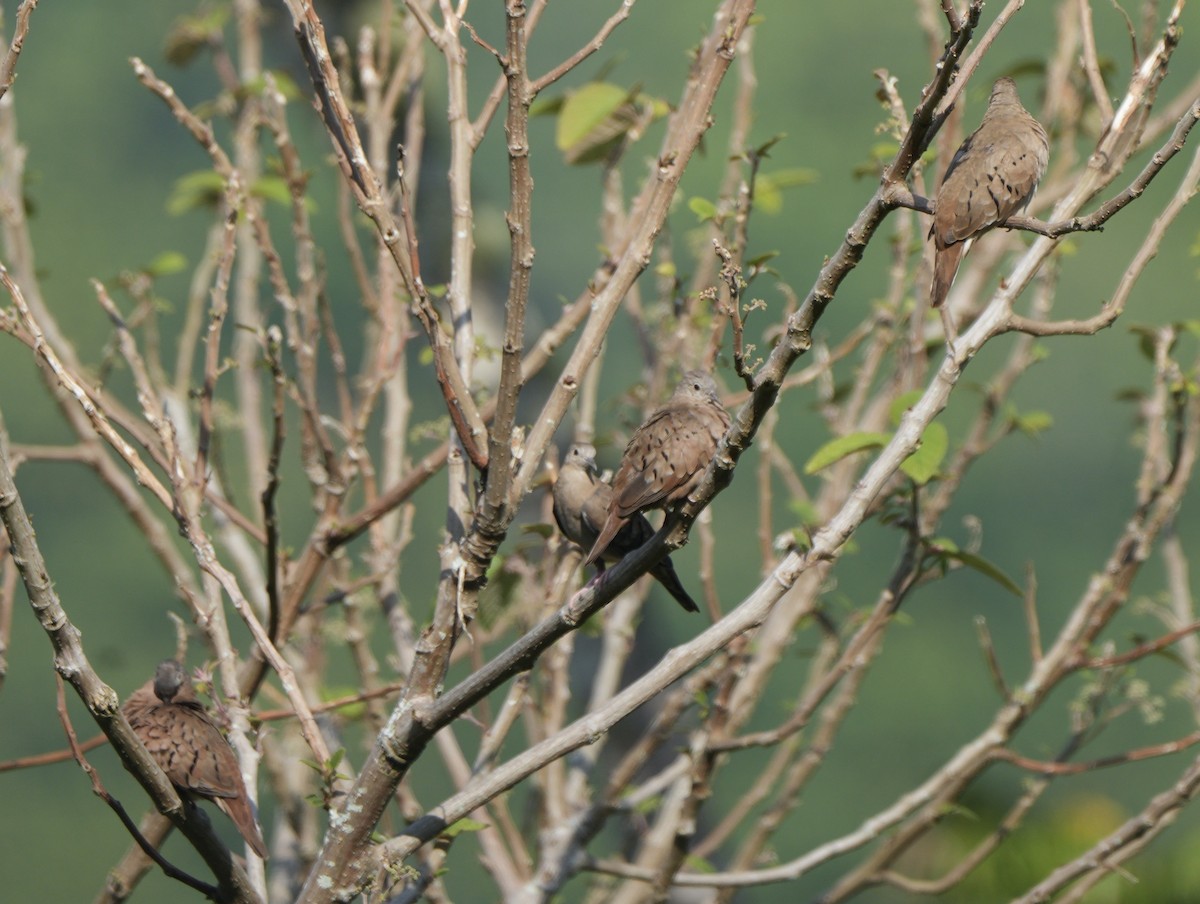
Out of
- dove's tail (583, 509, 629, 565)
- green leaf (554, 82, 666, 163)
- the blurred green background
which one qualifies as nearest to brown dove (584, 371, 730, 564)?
dove's tail (583, 509, 629, 565)

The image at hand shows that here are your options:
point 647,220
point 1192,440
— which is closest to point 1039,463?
point 1192,440

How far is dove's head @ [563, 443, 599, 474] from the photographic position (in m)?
1.67

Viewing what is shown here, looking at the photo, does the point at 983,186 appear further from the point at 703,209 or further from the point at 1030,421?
the point at 1030,421

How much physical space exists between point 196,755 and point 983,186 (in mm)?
1057

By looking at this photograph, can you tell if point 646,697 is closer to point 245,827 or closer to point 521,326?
point 521,326

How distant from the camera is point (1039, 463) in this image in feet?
12.0

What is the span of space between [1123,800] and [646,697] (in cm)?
275

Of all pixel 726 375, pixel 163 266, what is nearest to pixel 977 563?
pixel 163 266

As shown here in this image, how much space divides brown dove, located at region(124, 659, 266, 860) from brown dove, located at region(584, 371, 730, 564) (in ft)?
1.48

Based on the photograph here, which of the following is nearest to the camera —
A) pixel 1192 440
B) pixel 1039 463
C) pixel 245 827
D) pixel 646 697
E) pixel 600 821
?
pixel 646 697

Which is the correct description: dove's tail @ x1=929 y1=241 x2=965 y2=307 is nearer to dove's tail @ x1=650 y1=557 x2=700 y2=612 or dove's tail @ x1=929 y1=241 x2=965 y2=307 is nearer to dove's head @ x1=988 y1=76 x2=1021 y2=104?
dove's head @ x1=988 y1=76 x2=1021 y2=104

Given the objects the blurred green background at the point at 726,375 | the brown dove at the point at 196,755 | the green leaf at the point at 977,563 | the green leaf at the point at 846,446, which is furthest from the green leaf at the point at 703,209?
the blurred green background at the point at 726,375

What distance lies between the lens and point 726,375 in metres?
3.19

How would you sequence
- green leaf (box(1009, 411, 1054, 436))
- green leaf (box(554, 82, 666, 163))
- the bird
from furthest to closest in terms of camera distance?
1. green leaf (box(1009, 411, 1054, 436))
2. green leaf (box(554, 82, 666, 163))
3. the bird
